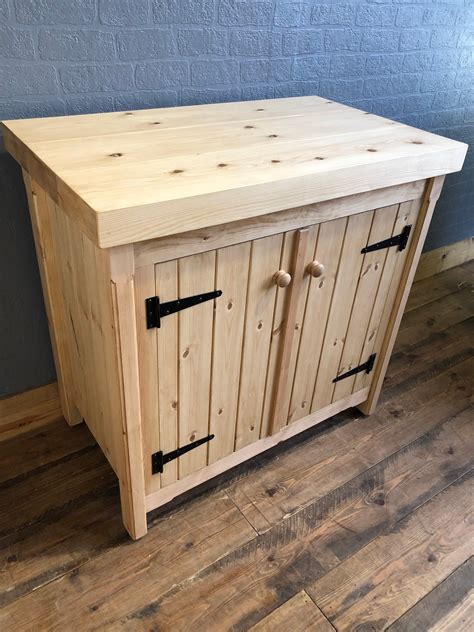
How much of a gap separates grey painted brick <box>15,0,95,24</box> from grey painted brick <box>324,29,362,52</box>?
2.77 ft

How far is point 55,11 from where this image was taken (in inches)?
48.0

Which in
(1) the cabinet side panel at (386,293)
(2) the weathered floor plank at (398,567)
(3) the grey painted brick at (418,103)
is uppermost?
(3) the grey painted brick at (418,103)

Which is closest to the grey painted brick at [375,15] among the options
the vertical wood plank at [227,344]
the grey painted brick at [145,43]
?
the grey painted brick at [145,43]

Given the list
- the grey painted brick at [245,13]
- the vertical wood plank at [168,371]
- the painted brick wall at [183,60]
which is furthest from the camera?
the grey painted brick at [245,13]

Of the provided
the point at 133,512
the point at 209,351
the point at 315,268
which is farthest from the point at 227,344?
the point at 133,512

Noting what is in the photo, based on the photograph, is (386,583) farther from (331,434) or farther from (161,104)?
(161,104)

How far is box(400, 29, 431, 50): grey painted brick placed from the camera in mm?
1965

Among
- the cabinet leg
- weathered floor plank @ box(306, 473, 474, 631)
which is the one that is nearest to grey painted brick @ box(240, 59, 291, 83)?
the cabinet leg

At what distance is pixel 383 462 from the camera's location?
1669 mm

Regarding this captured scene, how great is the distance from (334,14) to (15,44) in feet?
3.43

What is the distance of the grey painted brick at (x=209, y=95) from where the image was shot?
154cm

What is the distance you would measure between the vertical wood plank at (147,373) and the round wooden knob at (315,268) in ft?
1.35

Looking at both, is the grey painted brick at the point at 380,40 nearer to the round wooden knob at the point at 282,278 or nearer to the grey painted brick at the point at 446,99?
the grey painted brick at the point at 446,99

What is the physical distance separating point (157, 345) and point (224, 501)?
631 mm
